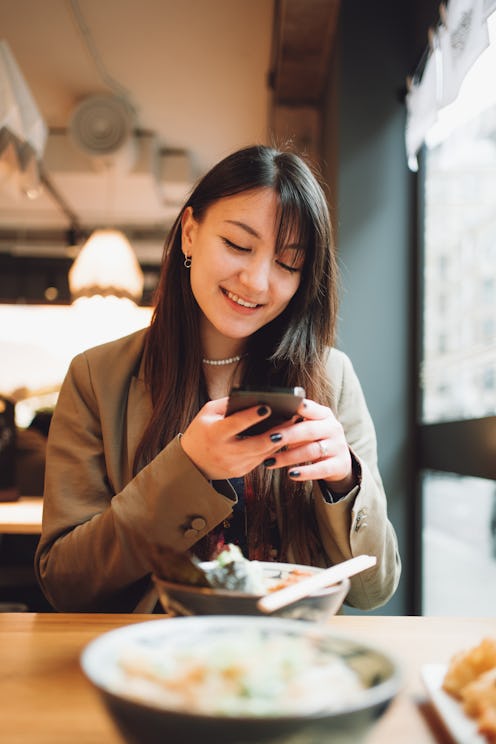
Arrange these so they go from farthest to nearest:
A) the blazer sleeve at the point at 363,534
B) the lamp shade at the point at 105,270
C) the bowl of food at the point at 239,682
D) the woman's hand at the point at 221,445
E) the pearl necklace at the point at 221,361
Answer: the lamp shade at the point at 105,270 → the pearl necklace at the point at 221,361 → the blazer sleeve at the point at 363,534 → the woman's hand at the point at 221,445 → the bowl of food at the point at 239,682

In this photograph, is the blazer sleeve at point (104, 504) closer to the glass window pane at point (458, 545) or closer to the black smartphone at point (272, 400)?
the black smartphone at point (272, 400)

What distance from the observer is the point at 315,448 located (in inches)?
43.1

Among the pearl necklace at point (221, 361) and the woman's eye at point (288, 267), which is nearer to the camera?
the woman's eye at point (288, 267)

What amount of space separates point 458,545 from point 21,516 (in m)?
1.57

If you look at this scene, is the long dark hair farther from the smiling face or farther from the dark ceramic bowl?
the dark ceramic bowl

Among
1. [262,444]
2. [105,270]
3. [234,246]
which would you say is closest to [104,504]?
[262,444]

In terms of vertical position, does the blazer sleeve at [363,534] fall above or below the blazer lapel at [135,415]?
below

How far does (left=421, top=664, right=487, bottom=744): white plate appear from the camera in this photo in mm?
546

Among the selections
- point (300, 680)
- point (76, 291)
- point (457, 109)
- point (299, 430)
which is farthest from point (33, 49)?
point (300, 680)

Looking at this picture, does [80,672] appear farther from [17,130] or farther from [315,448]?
[17,130]

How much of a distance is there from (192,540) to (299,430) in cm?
23

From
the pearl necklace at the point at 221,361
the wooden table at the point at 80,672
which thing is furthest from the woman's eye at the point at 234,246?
the wooden table at the point at 80,672

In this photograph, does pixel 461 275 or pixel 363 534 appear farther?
pixel 461 275

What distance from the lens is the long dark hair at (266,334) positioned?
137 cm
